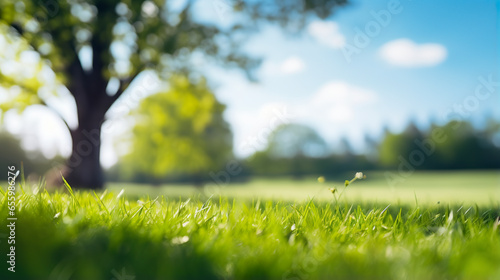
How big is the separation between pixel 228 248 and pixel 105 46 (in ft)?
35.6

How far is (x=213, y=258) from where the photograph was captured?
1735 mm

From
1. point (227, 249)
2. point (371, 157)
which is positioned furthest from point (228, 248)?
point (371, 157)

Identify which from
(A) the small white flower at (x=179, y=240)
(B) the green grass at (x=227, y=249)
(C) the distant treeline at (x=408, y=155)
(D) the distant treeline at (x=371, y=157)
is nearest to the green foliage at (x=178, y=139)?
(D) the distant treeline at (x=371, y=157)

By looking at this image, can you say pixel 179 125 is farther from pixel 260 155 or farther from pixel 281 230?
pixel 281 230

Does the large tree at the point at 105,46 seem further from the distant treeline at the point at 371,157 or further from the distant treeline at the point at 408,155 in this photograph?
the distant treeline at the point at 408,155

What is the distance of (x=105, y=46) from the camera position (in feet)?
36.8

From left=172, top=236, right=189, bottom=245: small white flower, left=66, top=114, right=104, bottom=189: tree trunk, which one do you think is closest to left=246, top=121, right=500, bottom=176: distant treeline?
left=66, top=114, right=104, bottom=189: tree trunk

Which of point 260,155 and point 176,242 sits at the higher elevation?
point 176,242

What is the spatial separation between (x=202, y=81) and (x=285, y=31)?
342 cm

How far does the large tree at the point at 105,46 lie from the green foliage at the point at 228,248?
731 cm

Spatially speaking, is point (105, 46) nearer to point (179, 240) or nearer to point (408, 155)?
point (179, 240)

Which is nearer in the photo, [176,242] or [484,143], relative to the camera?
[176,242]

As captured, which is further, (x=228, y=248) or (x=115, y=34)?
(x=115, y=34)

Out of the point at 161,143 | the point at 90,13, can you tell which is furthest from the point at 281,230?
the point at 161,143
